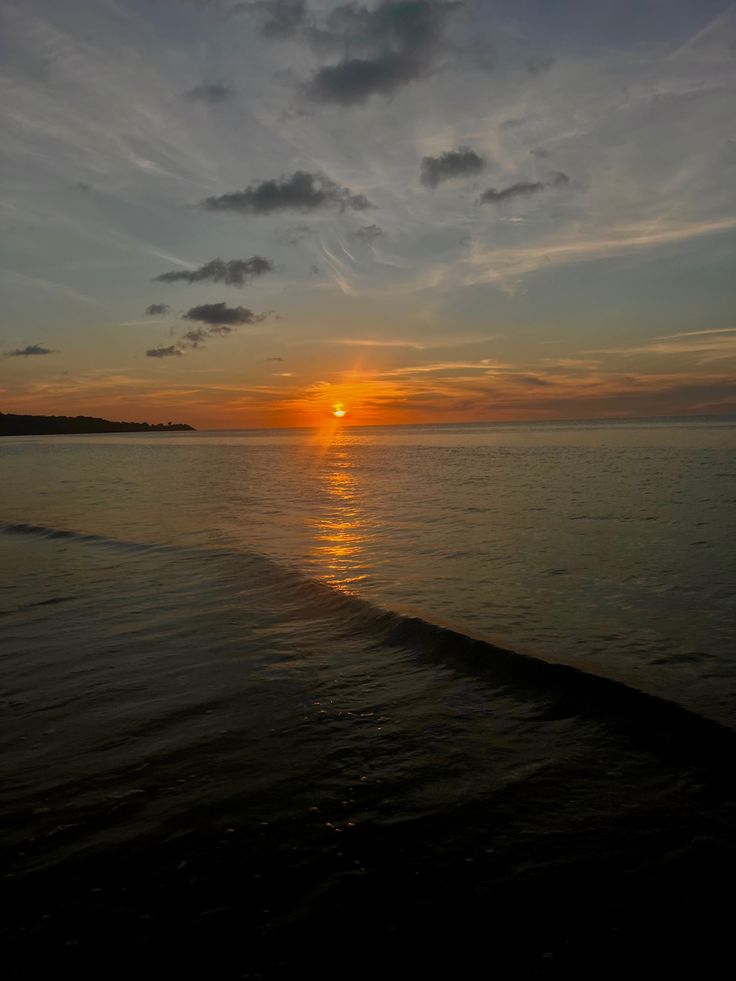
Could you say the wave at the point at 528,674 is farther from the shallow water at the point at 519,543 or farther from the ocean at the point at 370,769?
the shallow water at the point at 519,543

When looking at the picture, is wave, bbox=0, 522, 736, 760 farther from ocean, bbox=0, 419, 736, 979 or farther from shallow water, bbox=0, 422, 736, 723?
shallow water, bbox=0, 422, 736, 723

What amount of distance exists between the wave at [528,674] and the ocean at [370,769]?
0.04m

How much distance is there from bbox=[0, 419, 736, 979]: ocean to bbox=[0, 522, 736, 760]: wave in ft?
0.14

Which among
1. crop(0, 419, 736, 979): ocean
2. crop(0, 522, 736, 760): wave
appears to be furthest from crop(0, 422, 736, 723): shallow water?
crop(0, 522, 736, 760): wave

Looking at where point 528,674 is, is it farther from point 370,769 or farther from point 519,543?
point 519,543

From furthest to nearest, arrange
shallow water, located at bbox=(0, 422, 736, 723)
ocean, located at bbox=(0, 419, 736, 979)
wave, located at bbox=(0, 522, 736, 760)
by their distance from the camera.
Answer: shallow water, located at bbox=(0, 422, 736, 723)
wave, located at bbox=(0, 522, 736, 760)
ocean, located at bbox=(0, 419, 736, 979)

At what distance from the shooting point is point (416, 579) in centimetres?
1407

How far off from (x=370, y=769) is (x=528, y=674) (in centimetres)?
319

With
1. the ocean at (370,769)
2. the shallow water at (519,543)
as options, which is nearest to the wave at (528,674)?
the ocean at (370,769)

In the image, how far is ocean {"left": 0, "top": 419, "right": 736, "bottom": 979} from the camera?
4.01m

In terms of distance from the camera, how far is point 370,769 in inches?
237

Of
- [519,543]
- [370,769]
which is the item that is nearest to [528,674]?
[370,769]

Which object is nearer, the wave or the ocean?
the ocean

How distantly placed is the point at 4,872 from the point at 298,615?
282 inches
